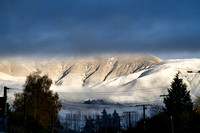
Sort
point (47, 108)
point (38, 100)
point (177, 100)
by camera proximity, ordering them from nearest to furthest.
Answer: point (177, 100) < point (38, 100) < point (47, 108)

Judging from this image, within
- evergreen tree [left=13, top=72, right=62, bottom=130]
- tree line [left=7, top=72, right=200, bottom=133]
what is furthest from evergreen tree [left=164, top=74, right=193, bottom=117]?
evergreen tree [left=13, top=72, right=62, bottom=130]

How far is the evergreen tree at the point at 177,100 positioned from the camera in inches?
3002

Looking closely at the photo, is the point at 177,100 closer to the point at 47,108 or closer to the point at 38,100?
the point at 47,108

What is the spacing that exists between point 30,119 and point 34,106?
34.7ft

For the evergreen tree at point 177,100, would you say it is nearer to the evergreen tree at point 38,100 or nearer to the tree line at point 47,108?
the tree line at point 47,108

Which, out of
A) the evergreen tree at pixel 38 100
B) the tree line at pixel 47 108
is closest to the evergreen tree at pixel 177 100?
the tree line at pixel 47 108

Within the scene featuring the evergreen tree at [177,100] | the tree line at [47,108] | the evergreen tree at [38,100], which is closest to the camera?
the tree line at [47,108]

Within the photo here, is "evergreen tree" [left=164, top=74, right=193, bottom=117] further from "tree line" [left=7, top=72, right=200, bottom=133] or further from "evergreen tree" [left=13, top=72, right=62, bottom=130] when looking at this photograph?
"evergreen tree" [left=13, top=72, right=62, bottom=130]

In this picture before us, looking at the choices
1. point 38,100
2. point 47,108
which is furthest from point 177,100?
point 38,100

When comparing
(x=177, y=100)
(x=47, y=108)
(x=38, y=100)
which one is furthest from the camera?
(x=47, y=108)

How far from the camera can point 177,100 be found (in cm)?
7806

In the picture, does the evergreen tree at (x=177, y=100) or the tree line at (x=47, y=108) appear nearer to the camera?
the tree line at (x=47, y=108)

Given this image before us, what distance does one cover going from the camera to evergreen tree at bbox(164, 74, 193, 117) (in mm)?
76250

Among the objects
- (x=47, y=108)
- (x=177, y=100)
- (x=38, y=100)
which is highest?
(x=38, y=100)
